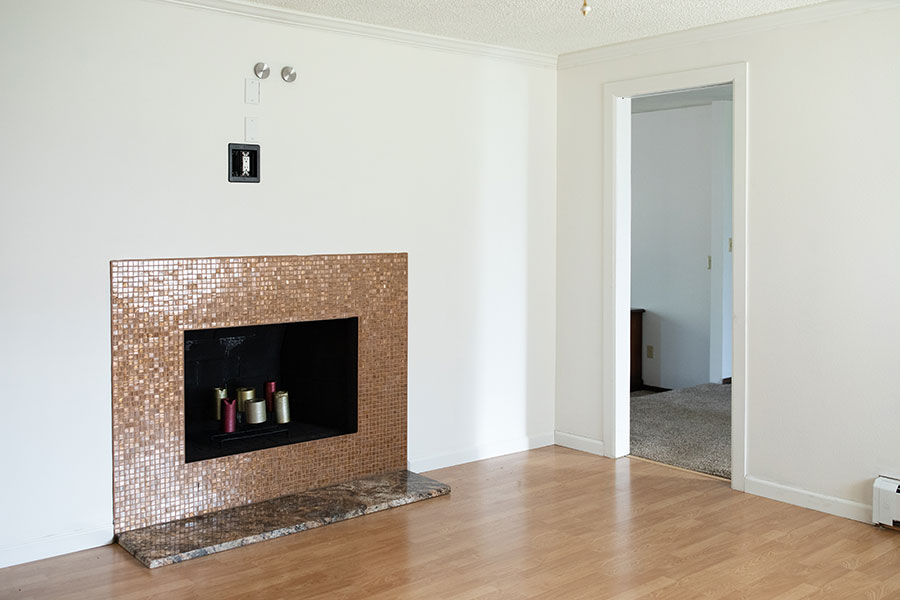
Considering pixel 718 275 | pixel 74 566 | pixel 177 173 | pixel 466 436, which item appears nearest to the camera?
pixel 74 566

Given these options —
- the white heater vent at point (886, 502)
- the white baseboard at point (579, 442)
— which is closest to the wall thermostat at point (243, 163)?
the white baseboard at point (579, 442)

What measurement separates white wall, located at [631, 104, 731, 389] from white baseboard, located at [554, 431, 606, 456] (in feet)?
7.63

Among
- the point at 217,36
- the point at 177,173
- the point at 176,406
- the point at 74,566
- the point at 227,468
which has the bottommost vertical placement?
the point at 74,566

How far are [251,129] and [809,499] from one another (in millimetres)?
3073

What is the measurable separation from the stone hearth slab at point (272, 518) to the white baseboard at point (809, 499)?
4.97 feet

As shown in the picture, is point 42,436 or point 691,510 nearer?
point 42,436

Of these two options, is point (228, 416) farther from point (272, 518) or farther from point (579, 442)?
point (579, 442)

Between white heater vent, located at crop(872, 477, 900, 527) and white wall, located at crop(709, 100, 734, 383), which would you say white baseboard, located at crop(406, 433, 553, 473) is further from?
white wall, located at crop(709, 100, 734, 383)

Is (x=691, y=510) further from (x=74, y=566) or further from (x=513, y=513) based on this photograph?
(x=74, y=566)

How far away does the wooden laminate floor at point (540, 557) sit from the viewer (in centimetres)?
318

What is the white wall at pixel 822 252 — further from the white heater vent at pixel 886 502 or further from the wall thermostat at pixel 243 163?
the wall thermostat at pixel 243 163

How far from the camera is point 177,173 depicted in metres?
3.78

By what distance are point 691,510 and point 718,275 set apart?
133 inches

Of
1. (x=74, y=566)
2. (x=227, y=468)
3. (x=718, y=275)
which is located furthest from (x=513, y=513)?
(x=718, y=275)
